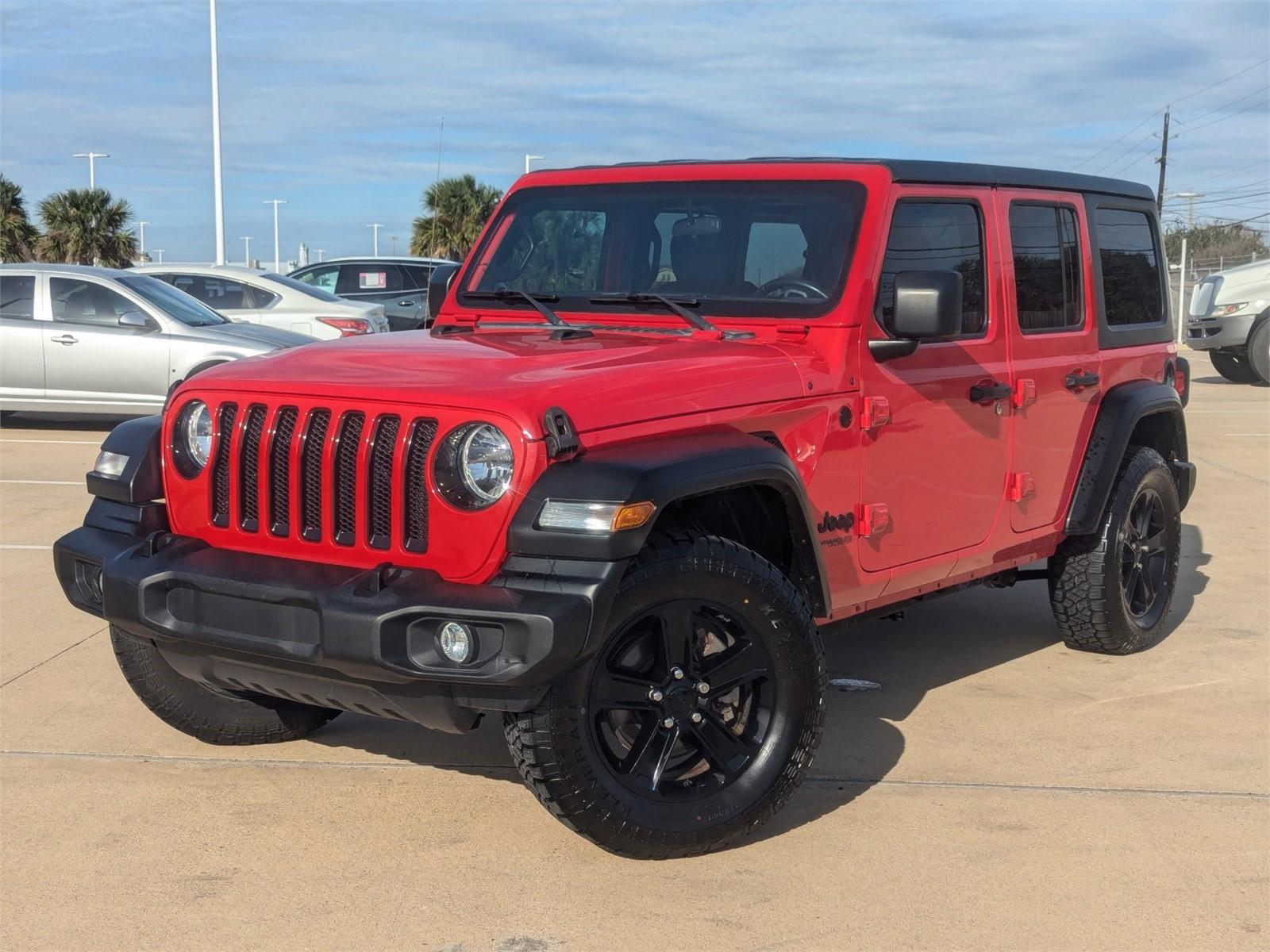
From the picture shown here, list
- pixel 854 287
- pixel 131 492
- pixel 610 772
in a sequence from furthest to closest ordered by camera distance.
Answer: pixel 854 287, pixel 131 492, pixel 610 772

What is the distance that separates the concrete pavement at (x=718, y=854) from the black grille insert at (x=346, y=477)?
89cm

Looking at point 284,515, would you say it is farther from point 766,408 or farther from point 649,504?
point 766,408

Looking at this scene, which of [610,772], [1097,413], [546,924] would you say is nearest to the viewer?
[546,924]

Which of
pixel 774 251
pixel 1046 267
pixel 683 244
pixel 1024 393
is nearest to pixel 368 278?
pixel 1046 267

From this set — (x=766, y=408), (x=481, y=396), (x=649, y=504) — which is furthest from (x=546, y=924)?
(x=766, y=408)

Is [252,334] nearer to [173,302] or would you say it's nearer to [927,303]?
[173,302]

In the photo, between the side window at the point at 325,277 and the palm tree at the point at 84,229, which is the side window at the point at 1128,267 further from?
the palm tree at the point at 84,229

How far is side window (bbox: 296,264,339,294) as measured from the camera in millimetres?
19938

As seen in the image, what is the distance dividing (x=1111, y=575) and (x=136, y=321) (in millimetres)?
9727

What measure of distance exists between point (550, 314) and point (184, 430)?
127 cm

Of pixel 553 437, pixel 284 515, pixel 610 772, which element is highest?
pixel 553 437

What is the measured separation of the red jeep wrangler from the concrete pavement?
0.25 m

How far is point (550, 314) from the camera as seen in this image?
15.7 feet

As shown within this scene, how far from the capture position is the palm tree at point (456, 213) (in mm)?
41625
